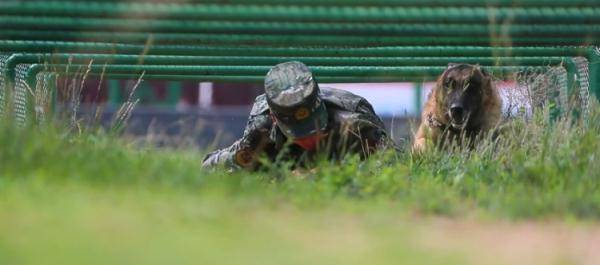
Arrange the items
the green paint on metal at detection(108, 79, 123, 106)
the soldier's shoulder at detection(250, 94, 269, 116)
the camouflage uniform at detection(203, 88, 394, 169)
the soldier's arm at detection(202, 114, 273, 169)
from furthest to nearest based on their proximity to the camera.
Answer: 1. the green paint on metal at detection(108, 79, 123, 106)
2. the soldier's shoulder at detection(250, 94, 269, 116)
3. the soldier's arm at detection(202, 114, 273, 169)
4. the camouflage uniform at detection(203, 88, 394, 169)

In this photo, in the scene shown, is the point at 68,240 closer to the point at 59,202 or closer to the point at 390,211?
the point at 59,202

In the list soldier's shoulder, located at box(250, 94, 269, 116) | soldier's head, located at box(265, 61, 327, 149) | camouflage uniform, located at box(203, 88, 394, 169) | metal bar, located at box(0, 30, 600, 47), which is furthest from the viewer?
soldier's shoulder, located at box(250, 94, 269, 116)

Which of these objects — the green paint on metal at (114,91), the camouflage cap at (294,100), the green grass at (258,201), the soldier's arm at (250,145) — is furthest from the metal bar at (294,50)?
the green paint on metal at (114,91)

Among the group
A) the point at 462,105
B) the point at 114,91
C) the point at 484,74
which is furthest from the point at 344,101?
the point at 114,91

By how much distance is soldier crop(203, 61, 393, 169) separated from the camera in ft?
24.3

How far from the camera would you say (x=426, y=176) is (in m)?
6.62

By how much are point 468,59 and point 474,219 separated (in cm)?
415

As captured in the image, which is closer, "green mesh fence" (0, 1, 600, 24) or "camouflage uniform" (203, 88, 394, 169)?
"green mesh fence" (0, 1, 600, 24)

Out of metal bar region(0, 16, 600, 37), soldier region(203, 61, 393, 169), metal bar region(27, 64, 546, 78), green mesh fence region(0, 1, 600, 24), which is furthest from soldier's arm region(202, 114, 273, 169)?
green mesh fence region(0, 1, 600, 24)

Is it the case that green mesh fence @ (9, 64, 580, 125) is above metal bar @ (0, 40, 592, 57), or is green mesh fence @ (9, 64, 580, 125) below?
below

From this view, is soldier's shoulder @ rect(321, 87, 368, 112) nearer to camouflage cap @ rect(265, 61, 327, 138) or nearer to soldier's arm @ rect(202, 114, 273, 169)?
soldier's arm @ rect(202, 114, 273, 169)

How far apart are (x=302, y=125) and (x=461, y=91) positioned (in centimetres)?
183

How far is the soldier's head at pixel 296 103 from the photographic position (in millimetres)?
7398

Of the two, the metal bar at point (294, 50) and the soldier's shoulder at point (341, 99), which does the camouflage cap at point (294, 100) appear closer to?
the metal bar at point (294, 50)
